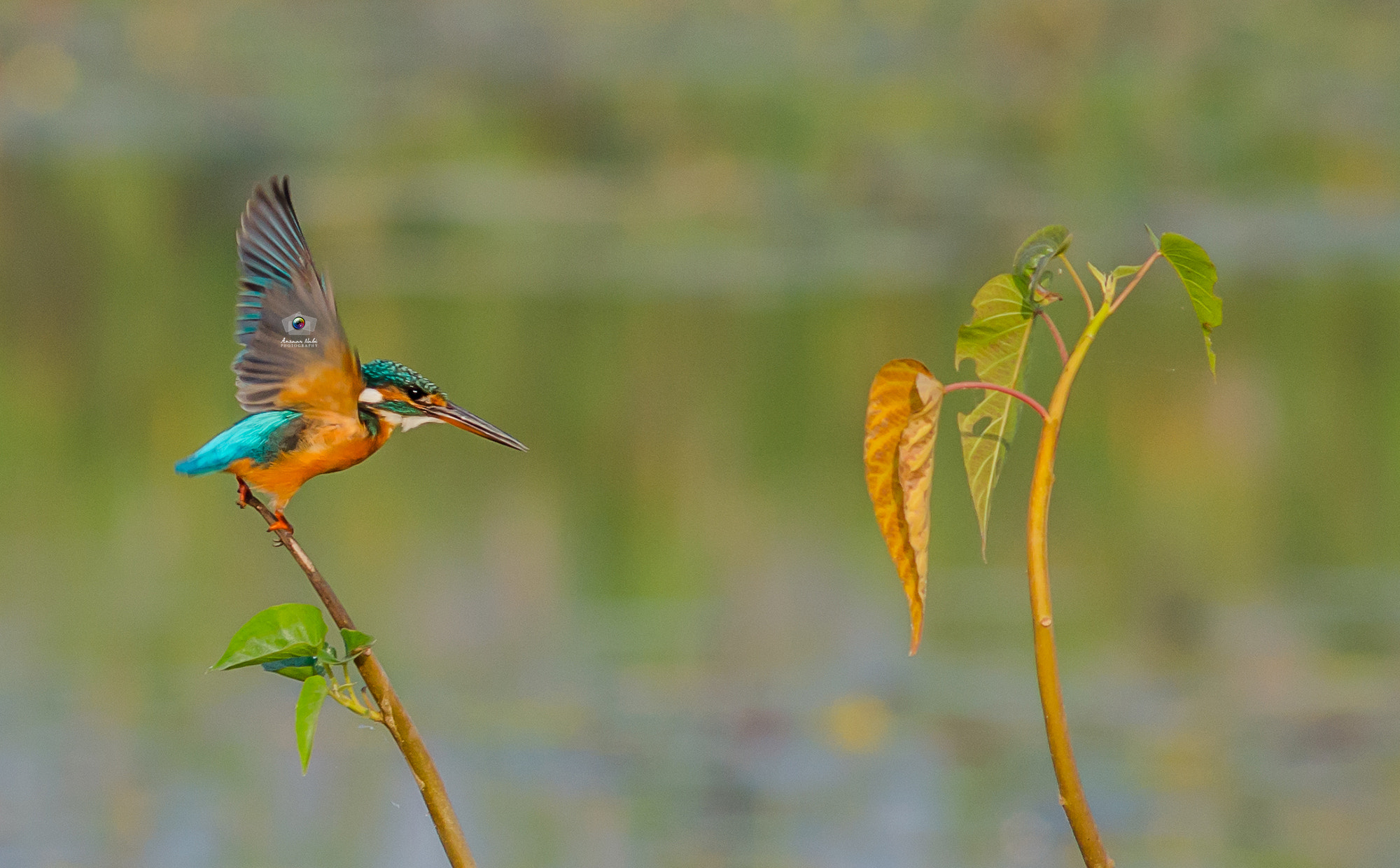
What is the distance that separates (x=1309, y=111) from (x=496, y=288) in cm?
428

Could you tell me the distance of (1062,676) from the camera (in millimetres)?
3324

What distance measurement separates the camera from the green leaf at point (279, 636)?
52 cm

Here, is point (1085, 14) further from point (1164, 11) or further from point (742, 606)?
point (742, 606)

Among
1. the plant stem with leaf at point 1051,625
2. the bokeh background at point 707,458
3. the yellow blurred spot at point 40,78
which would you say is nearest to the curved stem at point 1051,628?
the plant stem with leaf at point 1051,625

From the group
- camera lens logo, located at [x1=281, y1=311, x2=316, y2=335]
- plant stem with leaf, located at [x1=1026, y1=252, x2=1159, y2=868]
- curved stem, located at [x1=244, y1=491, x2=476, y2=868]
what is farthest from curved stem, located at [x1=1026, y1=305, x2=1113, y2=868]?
camera lens logo, located at [x1=281, y1=311, x2=316, y2=335]

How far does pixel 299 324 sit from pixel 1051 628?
0.30m

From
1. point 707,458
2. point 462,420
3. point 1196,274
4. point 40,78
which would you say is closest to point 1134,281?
point 1196,274

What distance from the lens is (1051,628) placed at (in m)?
0.48

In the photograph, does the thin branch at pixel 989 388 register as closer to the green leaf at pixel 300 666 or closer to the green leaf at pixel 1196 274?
the green leaf at pixel 1196 274

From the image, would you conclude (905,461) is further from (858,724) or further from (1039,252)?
(858,724)

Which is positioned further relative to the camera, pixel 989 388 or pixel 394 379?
pixel 394 379

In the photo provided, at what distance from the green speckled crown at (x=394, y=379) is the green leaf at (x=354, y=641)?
0.15 metres

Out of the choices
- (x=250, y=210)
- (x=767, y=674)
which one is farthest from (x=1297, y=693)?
(x=250, y=210)

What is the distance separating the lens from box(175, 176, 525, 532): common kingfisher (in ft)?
2.03
